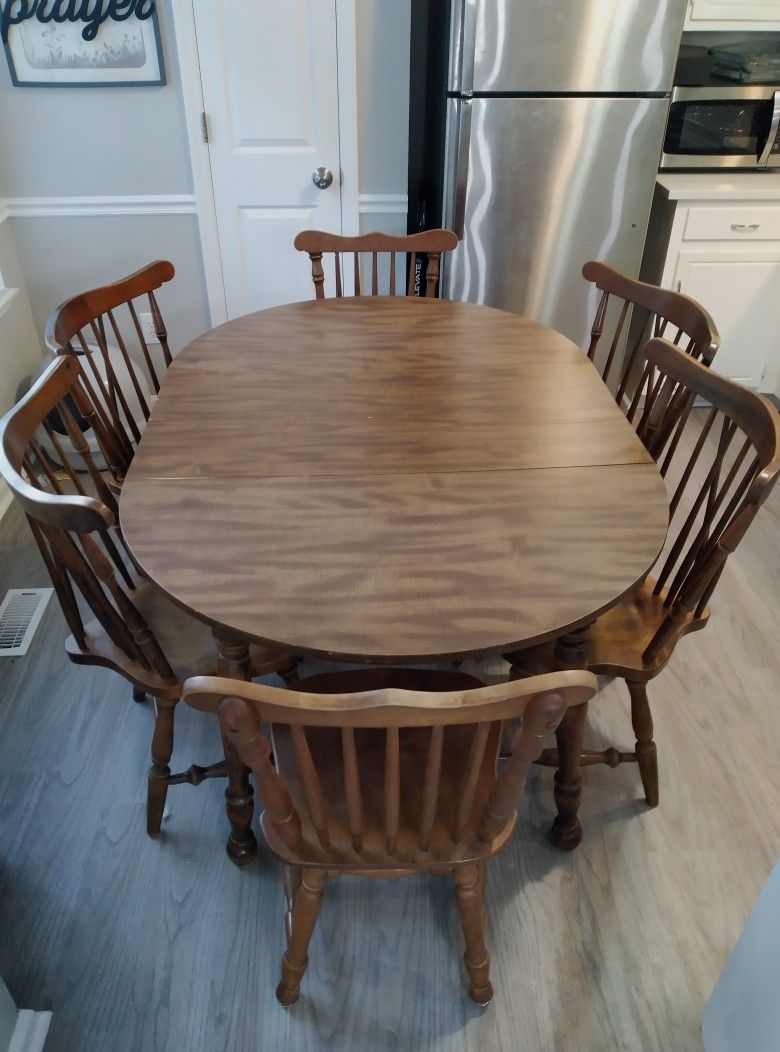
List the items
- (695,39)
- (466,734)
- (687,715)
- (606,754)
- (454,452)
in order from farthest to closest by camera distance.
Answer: (695,39)
(687,715)
(606,754)
(454,452)
(466,734)

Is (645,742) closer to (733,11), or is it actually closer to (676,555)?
(676,555)

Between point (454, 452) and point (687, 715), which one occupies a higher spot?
point (454, 452)

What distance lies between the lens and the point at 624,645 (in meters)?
1.48

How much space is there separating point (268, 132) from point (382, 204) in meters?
0.48

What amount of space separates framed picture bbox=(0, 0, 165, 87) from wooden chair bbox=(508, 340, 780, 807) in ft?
6.82

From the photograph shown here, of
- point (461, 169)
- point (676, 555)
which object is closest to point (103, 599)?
point (676, 555)

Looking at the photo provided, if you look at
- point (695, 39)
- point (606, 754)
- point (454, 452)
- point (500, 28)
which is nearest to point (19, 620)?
point (454, 452)

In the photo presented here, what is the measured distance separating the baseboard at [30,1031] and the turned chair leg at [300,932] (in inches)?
15.4

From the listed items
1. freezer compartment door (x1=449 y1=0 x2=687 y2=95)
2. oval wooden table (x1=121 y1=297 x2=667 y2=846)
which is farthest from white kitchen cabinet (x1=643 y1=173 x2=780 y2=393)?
oval wooden table (x1=121 y1=297 x2=667 y2=846)

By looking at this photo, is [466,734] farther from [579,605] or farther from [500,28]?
[500,28]

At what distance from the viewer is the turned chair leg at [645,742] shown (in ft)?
5.18

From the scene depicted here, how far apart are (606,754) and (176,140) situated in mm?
2512

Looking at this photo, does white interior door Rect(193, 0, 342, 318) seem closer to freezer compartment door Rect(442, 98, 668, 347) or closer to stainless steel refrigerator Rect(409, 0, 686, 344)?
stainless steel refrigerator Rect(409, 0, 686, 344)

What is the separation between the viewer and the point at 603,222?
2.75m
